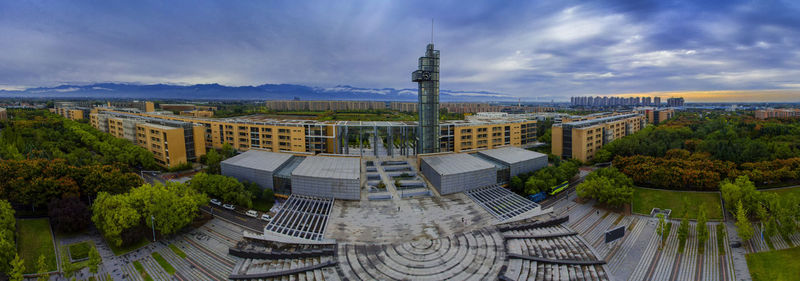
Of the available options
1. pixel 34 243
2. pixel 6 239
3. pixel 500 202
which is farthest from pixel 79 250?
pixel 500 202

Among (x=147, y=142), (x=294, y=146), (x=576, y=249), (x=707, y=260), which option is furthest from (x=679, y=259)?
(x=147, y=142)

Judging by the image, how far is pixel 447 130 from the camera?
5662cm

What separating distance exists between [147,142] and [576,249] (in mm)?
61125

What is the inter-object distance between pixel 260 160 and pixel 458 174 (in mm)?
24043

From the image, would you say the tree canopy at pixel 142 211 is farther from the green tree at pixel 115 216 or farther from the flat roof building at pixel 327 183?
the flat roof building at pixel 327 183

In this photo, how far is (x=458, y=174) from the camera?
37719mm

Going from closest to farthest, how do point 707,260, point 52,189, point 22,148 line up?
point 707,260 → point 52,189 → point 22,148

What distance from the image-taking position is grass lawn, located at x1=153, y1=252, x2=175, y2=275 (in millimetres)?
24281

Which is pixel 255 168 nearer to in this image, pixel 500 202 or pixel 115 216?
pixel 115 216

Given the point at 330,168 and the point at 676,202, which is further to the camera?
the point at 330,168

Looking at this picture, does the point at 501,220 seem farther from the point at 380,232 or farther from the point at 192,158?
the point at 192,158

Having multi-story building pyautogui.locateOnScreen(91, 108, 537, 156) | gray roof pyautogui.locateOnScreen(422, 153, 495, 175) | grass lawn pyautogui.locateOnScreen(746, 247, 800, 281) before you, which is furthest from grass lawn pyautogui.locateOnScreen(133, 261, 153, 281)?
grass lawn pyautogui.locateOnScreen(746, 247, 800, 281)

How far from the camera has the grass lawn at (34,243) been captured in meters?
24.7

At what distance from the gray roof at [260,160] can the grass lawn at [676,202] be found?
128 ft
